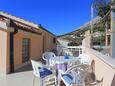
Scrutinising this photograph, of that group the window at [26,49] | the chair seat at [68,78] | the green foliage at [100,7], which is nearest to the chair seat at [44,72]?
the chair seat at [68,78]

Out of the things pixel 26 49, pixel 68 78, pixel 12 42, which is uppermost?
pixel 12 42

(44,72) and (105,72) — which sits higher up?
(105,72)

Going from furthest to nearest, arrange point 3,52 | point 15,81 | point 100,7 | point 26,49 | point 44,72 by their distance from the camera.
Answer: point 26,49 → point 3,52 → point 100,7 → point 15,81 → point 44,72

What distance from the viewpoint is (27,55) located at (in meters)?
15.9

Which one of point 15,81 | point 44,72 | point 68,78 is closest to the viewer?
point 68,78

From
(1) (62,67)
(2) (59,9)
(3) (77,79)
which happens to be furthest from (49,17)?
(3) (77,79)

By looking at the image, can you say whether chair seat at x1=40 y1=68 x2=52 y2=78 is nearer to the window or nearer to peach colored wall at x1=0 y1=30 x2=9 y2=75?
peach colored wall at x1=0 y1=30 x2=9 y2=75

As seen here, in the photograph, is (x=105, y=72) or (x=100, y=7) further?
(x=100, y=7)

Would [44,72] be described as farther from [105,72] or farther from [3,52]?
[3,52]

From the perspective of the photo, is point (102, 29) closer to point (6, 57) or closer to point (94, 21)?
point (94, 21)

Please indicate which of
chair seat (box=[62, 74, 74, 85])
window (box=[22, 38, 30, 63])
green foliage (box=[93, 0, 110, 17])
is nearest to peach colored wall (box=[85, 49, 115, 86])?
chair seat (box=[62, 74, 74, 85])

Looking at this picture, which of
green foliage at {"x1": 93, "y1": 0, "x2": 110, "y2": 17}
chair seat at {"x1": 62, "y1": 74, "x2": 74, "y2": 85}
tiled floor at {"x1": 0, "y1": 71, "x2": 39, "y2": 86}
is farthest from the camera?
green foliage at {"x1": 93, "y1": 0, "x2": 110, "y2": 17}

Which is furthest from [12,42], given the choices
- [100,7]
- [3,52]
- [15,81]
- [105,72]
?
[105,72]

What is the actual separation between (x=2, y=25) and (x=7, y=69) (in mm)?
2201
